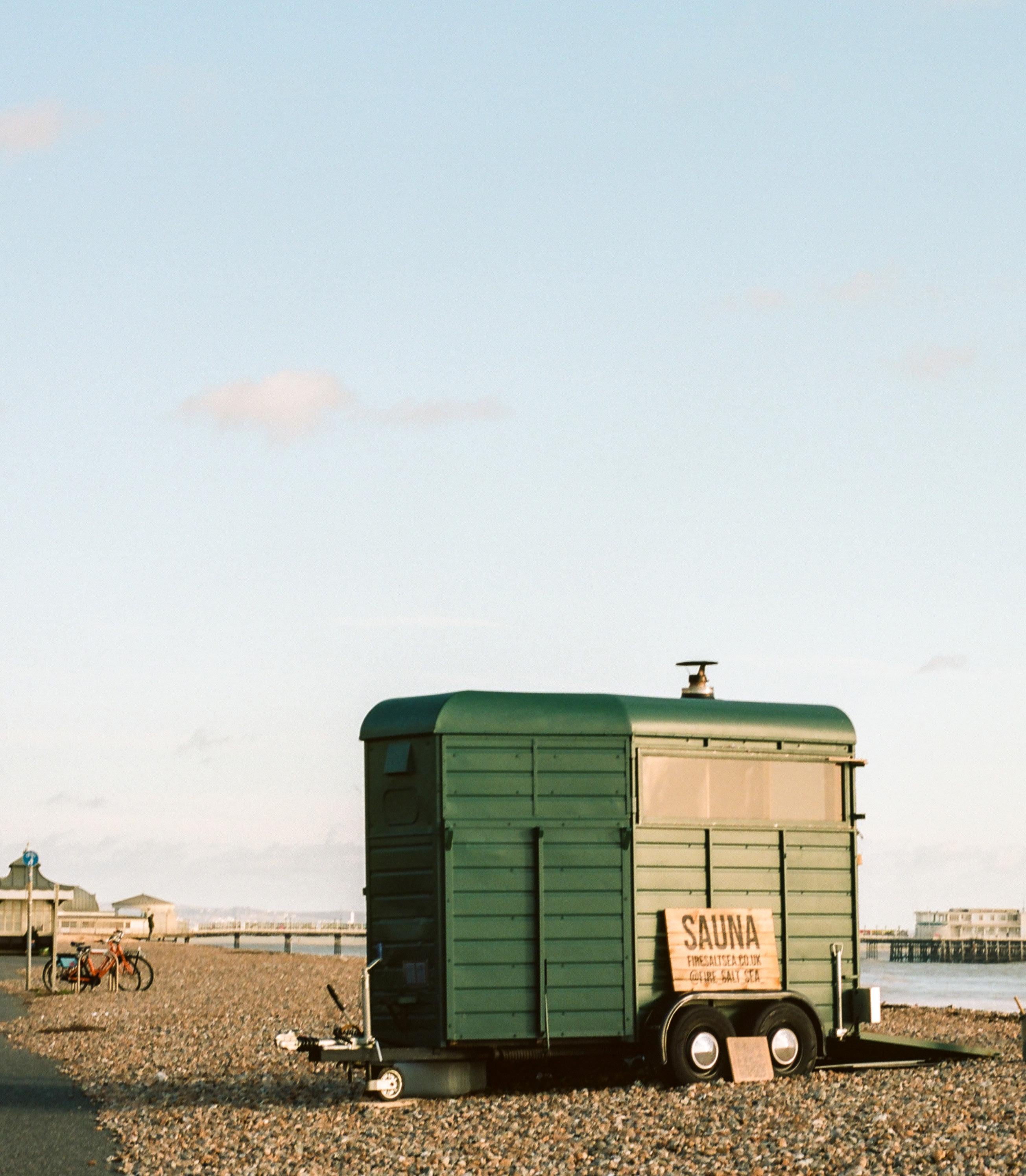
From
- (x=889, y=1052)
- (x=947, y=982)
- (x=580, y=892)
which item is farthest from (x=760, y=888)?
(x=947, y=982)

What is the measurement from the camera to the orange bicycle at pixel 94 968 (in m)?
31.4

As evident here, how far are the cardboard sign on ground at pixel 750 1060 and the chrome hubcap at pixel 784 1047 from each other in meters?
0.19

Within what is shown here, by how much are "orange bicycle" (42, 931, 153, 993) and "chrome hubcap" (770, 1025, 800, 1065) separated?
19039 mm

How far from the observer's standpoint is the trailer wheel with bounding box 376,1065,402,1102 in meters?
14.2

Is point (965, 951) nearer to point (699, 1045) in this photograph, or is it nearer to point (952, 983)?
point (952, 983)

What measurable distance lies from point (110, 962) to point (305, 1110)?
1861cm

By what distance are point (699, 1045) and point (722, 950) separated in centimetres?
90

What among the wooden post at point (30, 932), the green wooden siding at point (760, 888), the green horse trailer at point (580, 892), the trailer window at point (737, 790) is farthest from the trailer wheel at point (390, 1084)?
the wooden post at point (30, 932)

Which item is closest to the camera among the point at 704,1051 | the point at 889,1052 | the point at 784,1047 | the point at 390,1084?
the point at 390,1084

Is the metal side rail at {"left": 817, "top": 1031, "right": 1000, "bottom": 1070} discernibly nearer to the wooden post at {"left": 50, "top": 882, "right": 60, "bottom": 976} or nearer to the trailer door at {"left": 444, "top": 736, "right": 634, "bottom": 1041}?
the trailer door at {"left": 444, "top": 736, "right": 634, "bottom": 1041}

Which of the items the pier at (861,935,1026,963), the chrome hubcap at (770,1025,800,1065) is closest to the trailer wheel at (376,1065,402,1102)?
the chrome hubcap at (770,1025,800,1065)

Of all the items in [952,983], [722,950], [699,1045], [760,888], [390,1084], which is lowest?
[952,983]

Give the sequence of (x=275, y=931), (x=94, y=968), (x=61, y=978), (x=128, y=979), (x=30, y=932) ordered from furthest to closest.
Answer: (x=275, y=931) < (x=30, y=932) < (x=128, y=979) < (x=94, y=968) < (x=61, y=978)

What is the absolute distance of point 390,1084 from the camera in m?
14.2
